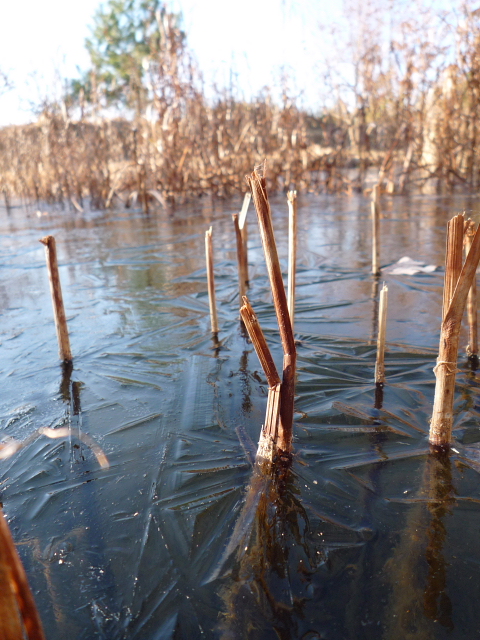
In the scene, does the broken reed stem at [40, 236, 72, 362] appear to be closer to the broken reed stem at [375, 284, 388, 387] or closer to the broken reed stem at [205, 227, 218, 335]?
the broken reed stem at [205, 227, 218, 335]

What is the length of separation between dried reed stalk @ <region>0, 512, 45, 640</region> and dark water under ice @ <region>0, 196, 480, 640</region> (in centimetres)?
69

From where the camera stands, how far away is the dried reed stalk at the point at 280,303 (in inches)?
73.6

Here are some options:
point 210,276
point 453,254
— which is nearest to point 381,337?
point 453,254

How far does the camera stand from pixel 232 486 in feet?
7.50

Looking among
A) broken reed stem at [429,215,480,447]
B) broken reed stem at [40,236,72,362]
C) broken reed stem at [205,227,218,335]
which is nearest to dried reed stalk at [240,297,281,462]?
broken reed stem at [429,215,480,447]

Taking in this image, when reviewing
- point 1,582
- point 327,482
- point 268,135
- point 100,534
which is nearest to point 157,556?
point 100,534

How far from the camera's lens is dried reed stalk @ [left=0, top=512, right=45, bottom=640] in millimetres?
1005

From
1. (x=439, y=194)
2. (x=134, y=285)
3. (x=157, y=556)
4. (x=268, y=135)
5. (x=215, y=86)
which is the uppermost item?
(x=215, y=86)

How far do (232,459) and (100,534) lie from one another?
0.74 meters

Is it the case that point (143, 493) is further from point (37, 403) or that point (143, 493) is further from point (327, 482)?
point (37, 403)

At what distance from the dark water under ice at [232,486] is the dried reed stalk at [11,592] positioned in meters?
0.69

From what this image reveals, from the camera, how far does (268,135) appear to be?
16094 mm

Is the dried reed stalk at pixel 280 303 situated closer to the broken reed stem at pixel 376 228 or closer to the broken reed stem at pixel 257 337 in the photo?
the broken reed stem at pixel 257 337

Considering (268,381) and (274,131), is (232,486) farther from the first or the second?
(274,131)
